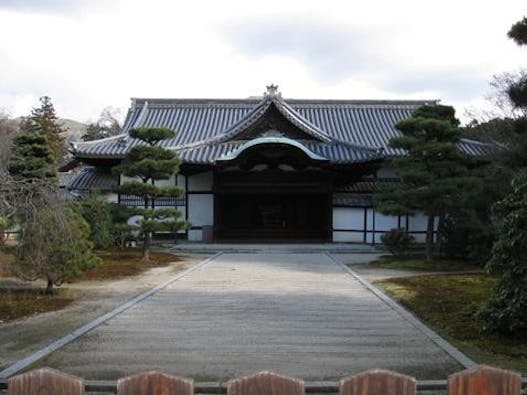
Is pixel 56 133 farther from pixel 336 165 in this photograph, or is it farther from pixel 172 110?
pixel 336 165

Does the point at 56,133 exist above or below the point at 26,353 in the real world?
above

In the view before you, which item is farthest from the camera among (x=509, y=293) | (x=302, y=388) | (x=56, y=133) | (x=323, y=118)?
(x=56, y=133)

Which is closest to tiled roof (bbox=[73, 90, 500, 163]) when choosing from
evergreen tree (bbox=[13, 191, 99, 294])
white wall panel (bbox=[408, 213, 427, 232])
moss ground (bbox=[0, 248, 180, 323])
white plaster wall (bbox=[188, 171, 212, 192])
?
white plaster wall (bbox=[188, 171, 212, 192])

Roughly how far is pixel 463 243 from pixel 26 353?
50.2 ft

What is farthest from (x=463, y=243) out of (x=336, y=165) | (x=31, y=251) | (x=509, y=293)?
(x=31, y=251)

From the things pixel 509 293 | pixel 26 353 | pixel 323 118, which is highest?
pixel 323 118

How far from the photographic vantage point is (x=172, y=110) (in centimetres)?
3275

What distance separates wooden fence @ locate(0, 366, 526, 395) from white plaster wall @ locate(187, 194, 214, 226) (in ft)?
82.0

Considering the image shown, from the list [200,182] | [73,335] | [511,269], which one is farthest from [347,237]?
[73,335]

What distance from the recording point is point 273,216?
92.8 feet

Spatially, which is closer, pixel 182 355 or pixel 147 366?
pixel 147 366

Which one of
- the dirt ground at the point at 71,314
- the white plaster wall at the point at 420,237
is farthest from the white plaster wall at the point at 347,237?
the dirt ground at the point at 71,314

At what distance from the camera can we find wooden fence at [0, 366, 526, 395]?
2391 millimetres

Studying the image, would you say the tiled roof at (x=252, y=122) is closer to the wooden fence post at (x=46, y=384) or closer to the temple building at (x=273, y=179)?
the temple building at (x=273, y=179)
